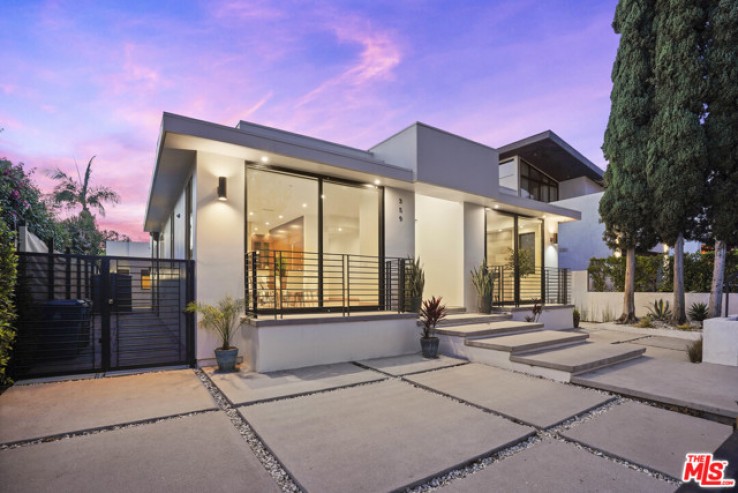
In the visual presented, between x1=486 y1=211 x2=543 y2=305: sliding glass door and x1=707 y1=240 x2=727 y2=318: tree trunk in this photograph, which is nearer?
x1=707 y1=240 x2=727 y2=318: tree trunk

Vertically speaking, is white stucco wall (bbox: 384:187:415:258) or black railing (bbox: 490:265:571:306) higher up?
white stucco wall (bbox: 384:187:415:258)

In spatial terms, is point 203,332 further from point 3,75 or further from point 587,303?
point 587,303

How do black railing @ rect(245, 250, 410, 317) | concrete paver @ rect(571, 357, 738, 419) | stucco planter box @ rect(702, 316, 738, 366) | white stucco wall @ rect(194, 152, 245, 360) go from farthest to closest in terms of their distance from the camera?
black railing @ rect(245, 250, 410, 317) → white stucco wall @ rect(194, 152, 245, 360) → stucco planter box @ rect(702, 316, 738, 366) → concrete paver @ rect(571, 357, 738, 419)

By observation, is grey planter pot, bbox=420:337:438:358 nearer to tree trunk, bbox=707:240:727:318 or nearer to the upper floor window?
tree trunk, bbox=707:240:727:318

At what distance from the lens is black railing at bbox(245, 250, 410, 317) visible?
237 inches

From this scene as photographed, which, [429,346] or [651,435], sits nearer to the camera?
[651,435]

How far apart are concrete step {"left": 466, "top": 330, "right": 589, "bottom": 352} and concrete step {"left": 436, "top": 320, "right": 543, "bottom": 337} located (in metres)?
0.19

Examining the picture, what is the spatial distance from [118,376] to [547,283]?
34.7ft

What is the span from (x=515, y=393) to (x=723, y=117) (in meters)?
8.48

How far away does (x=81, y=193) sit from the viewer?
20172 mm

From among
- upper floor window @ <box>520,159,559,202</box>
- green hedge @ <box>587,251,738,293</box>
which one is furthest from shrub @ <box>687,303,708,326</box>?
upper floor window @ <box>520,159,559,202</box>

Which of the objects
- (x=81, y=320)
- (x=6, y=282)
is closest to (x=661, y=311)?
(x=81, y=320)

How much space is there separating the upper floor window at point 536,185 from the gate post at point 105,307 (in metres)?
14.0

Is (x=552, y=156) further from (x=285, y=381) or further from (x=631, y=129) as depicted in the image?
(x=285, y=381)
